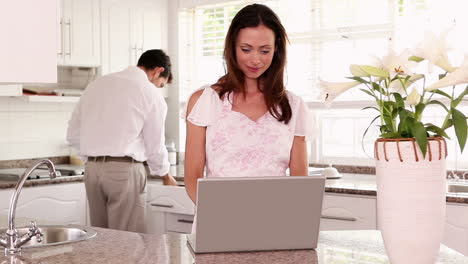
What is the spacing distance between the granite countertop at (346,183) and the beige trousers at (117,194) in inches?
12.4

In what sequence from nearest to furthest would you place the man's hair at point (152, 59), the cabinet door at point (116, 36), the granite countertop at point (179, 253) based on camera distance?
the granite countertop at point (179, 253) < the man's hair at point (152, 59) < the cabinet door at point (116, 36)

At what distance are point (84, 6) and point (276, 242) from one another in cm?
310

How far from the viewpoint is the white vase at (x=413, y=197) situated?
1.65 m

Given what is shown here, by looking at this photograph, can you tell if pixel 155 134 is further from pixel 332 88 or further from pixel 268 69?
Answer: pixel 332 88

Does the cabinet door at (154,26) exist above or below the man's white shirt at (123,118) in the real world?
above

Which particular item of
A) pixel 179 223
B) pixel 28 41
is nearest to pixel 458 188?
pixel 179 223

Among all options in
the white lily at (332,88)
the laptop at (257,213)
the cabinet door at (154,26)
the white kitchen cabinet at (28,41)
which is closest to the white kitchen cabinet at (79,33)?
the cabinet door at (154,26)

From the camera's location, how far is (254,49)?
7.60 ft

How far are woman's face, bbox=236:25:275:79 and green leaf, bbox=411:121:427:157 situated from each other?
0.76 metres

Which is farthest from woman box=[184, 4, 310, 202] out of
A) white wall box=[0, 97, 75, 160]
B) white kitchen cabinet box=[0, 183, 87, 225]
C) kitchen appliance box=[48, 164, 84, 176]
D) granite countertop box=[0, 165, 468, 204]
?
white wall box=[0, 97, 75, 160]

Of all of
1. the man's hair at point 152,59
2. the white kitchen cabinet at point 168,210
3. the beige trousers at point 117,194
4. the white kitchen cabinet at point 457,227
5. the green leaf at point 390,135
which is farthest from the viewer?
the white kitchen cabinet at point 168,210

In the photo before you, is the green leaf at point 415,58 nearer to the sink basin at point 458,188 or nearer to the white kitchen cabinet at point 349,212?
the white kitchen cabinet at point 349,212

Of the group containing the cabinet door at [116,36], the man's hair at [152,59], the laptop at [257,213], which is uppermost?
the cabinet door at [116,36]

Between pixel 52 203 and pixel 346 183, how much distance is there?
1.72m
